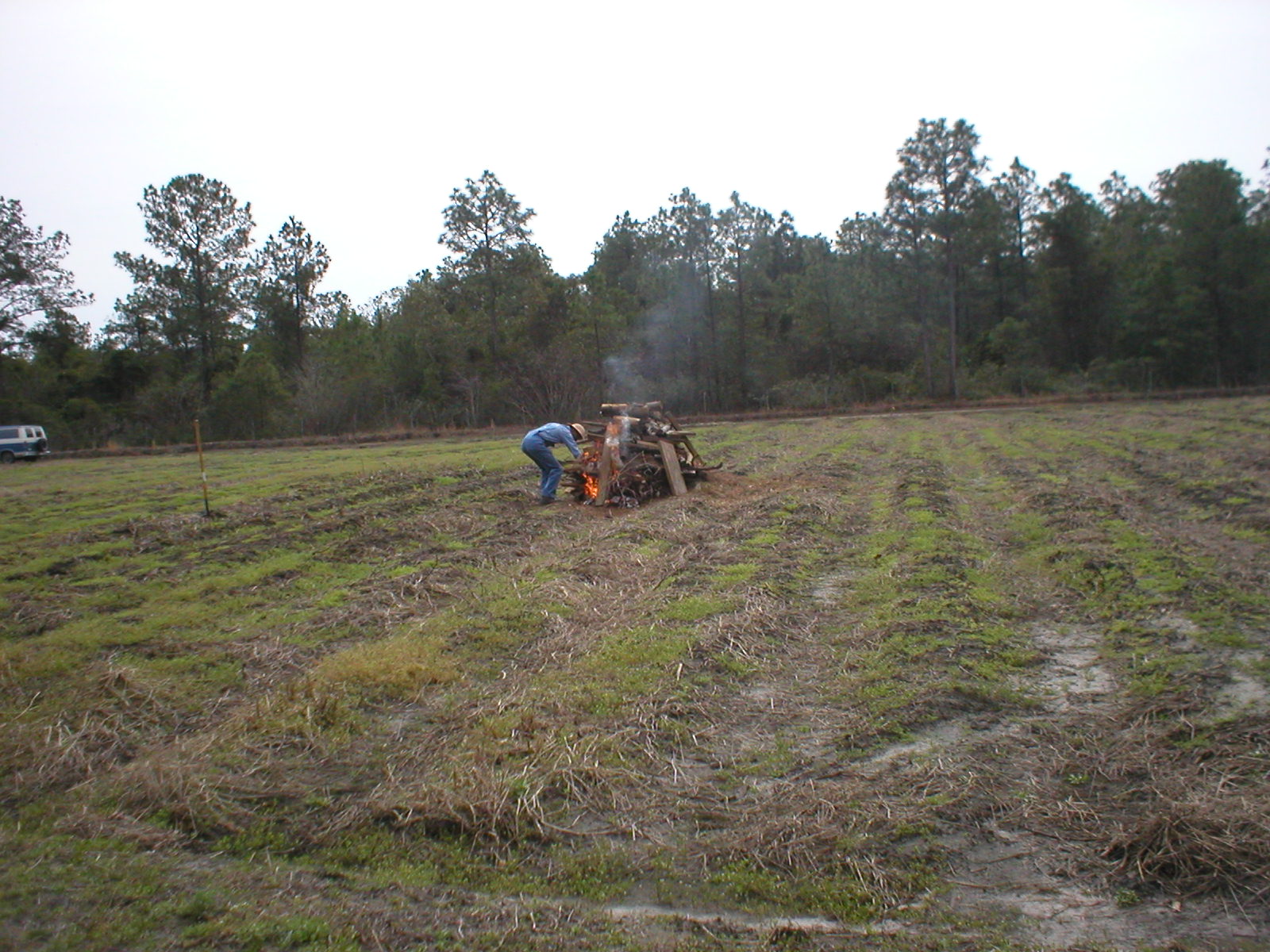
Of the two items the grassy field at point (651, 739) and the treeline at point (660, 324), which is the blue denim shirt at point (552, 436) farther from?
the treeline at point (660, 324)

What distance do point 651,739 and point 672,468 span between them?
10227mm

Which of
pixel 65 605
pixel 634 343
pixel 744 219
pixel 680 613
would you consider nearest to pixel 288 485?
pixel 65 605

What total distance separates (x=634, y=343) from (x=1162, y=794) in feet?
160

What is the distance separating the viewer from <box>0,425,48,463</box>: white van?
34469 mm

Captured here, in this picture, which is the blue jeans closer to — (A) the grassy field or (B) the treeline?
(A) the grassy field

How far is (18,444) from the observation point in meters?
34.7

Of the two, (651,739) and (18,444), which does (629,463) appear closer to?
(651,739)

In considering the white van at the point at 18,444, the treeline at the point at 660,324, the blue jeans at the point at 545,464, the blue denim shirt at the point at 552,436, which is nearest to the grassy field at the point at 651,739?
the blue jeans at the point at 545,464

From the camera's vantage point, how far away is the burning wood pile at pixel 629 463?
1434 cm

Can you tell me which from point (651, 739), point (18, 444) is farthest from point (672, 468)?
point (18, 444)

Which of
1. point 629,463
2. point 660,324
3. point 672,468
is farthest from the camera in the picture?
point 660,324

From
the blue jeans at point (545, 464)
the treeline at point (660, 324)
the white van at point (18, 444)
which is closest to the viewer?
the blue jeans at point (545, 464)

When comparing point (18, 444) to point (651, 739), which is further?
point (18, 444)

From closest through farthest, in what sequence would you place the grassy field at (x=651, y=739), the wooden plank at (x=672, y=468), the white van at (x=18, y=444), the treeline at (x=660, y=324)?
the grassy field at (x=651, y=739) < the wooden plank at (x=672, y=468) < the white van at (x=18, y=444) < the treeline at (x=660, y=324)
